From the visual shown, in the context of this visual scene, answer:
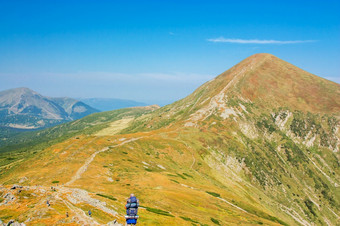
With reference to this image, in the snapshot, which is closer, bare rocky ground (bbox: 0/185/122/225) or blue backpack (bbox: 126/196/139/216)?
blue backpack (bbox: 126/196/139/216)

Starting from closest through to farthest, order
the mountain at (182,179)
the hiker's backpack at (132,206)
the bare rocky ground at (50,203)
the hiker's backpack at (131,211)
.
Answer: the hiker's backpack at (132,206) < the hiker's backpack at (131,211) < the bare rocky ground at (50,203) < the mountain at (182,179)

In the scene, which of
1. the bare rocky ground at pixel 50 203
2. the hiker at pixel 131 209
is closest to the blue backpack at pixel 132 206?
the hiker at pixel 131 209

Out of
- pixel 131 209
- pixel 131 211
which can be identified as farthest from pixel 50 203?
pixel 131 209

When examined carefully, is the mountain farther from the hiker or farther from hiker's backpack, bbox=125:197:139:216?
hiker's backpack, bbox=125:197:139:216

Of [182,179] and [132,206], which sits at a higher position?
[132,206]

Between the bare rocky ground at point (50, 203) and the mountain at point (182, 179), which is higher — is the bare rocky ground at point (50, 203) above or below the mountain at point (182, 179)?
above

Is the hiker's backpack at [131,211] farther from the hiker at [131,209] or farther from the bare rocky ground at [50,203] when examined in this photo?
the bare rocky ground at [50,203]

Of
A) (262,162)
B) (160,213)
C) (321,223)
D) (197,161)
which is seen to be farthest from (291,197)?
(160,213)

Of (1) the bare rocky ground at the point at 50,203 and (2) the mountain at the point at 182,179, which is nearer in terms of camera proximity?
(1) the bare rocky ground at the point at 50,203

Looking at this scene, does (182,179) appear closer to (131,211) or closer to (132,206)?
(131,211)

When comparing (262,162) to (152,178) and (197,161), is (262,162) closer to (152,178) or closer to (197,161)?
(197,161)

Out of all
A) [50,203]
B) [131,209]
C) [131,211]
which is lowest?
[50,203]

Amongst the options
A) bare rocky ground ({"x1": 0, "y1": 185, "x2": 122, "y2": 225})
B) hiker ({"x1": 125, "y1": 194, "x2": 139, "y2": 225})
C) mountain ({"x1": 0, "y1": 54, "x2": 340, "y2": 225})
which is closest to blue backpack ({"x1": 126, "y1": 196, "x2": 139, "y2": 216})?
hiker ({"x1": 125, "y1": 194, "x2": 139, "y2": 225})
